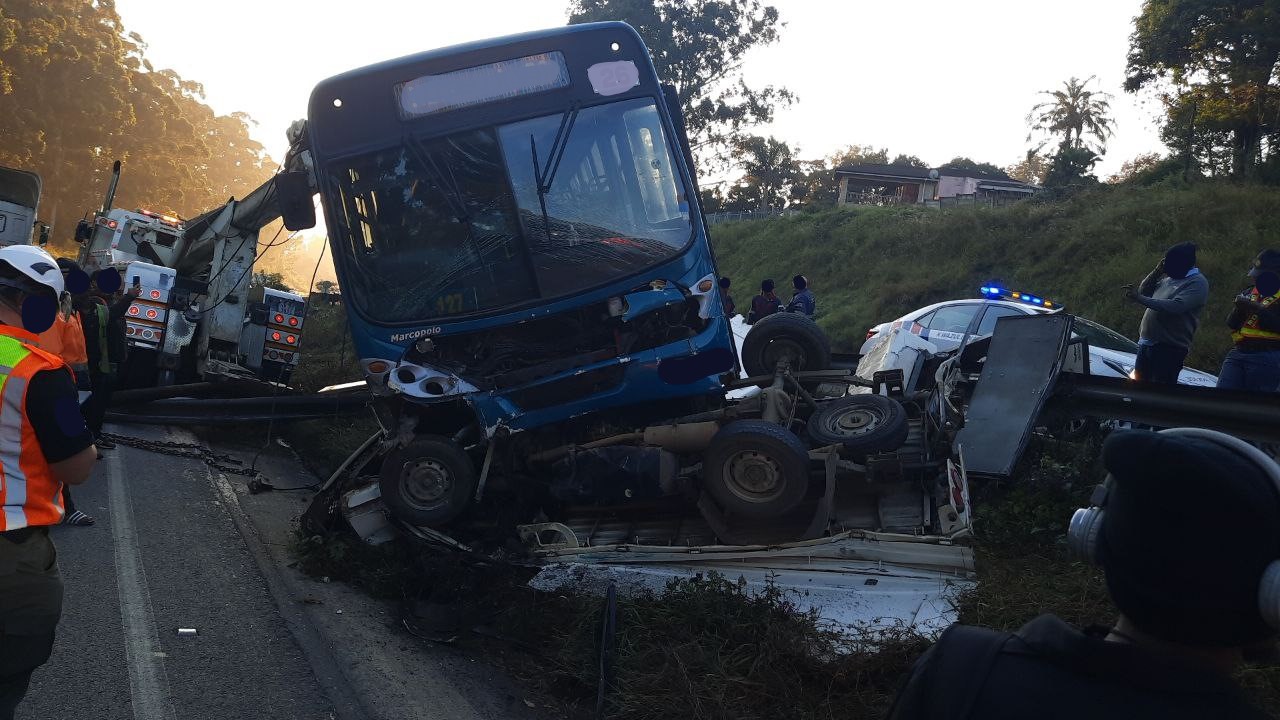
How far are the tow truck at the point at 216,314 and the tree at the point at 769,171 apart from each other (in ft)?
100

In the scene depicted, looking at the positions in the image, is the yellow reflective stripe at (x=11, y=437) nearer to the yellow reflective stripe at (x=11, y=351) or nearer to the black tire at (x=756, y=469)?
the yellow reflective stripe at (x=11, y=351)

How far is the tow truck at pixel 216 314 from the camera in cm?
1062

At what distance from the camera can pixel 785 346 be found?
25.1 ft

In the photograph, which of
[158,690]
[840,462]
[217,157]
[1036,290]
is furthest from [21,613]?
[217,157]

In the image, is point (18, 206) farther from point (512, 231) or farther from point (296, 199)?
point (512, 231)

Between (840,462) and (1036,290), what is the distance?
1399 cm

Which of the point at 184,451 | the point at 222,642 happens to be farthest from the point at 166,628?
the point at 184,451

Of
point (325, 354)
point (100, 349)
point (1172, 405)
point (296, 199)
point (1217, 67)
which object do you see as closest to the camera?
point (1172, 405)

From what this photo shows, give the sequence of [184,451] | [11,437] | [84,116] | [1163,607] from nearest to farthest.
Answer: [1163,607]
[11,437]
[184,451]
[84,116]

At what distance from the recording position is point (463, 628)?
4.96 m

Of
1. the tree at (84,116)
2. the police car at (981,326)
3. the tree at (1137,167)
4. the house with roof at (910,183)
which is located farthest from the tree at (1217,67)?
the tree at (84,116)

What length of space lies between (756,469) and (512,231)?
2.32m

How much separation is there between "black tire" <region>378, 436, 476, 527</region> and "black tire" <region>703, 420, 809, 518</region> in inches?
61.4

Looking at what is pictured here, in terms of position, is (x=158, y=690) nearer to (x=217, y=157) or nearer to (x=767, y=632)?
(x=767, y=632)
